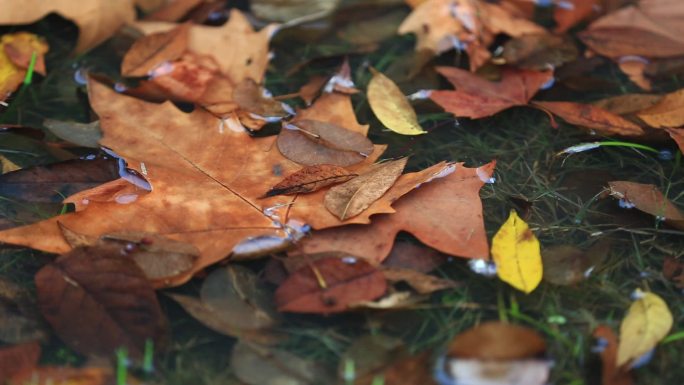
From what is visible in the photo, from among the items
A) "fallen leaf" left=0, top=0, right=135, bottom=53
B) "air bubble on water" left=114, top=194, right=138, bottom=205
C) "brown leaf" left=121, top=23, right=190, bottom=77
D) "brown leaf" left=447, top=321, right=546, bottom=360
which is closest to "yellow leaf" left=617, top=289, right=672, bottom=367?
"brown leaf" left=447, top=321, right=546, bottom=360

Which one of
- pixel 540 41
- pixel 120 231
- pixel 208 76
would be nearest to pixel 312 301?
pixel 120 231

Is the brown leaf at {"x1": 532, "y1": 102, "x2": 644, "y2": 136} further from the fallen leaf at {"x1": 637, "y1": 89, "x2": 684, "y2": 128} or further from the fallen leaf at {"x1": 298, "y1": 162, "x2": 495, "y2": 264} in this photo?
the fallen leaf at {"x1": 298, "y1": 162, "x2": 495, "y2": 264}

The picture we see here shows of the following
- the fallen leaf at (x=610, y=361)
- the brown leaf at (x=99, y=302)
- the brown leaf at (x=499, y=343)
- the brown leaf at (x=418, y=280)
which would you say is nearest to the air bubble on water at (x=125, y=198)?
the brown leaf at (x=99, y=302)

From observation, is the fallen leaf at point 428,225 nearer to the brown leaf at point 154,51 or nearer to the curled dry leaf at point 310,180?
the curled dry leaf at point 310,180

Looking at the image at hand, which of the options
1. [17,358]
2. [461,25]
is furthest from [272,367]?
[461,25]

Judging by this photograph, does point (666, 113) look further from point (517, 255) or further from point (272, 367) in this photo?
point (272, 367)
